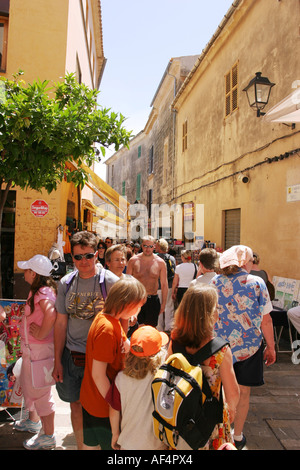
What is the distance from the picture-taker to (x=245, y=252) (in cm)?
308

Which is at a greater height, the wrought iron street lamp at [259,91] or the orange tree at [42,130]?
the wrought iron street lamp at [259,91]

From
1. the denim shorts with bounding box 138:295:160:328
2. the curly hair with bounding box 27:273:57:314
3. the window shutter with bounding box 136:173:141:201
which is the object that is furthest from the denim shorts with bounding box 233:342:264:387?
the window shutter with bounding box 136:173:141:201

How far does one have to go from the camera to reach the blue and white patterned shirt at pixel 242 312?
2.90 meters

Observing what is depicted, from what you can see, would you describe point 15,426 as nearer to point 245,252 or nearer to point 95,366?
point 95,366

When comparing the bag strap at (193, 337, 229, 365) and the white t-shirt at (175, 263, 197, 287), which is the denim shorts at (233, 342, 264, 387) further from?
the white t-shirt at (175, 263, 197, 287)

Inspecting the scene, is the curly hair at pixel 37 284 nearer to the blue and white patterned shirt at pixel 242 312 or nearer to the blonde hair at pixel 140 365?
the blonde hair at pixel 140 365

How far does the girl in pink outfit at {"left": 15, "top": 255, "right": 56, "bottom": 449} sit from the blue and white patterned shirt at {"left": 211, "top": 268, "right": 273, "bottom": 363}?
5.01ft

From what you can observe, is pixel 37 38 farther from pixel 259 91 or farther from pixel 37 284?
pixel 37 284

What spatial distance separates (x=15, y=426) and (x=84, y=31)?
42.9ft

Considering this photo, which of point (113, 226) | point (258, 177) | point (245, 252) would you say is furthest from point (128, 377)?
point (113, 226)

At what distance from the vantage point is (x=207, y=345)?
1.94 m

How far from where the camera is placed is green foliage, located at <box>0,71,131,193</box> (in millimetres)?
3400

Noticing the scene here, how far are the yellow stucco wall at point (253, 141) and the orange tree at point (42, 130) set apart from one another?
10.8ft

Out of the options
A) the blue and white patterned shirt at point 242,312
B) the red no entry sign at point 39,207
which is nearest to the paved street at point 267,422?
the blue and white patterned shirt at point 242,312
